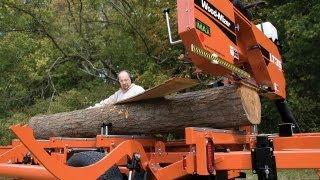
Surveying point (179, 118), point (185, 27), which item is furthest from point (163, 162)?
point (185, 27)

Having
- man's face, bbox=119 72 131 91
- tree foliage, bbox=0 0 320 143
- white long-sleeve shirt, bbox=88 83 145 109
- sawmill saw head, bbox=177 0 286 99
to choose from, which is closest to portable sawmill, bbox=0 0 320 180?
sawmill saw head, bbox=177 0 286 99

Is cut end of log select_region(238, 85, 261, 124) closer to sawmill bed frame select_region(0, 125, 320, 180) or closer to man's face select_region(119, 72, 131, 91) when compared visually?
sawmill bed frame select_region(0, 125, 320, 180)

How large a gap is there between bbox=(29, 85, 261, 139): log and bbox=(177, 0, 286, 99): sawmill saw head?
0.25 meters

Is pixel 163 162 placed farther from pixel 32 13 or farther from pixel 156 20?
pixel 32 13

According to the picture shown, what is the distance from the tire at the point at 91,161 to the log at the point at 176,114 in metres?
0.77

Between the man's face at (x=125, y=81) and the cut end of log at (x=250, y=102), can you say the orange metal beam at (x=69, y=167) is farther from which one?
the man's face at (x=125, y=81)

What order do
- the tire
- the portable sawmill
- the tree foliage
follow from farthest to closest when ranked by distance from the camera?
the tree foliage
the tire
the portable sawmill

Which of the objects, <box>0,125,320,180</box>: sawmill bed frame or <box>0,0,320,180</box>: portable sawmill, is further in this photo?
<box>0,0,320,180</box>: portable sawmill

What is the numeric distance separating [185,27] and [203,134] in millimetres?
897

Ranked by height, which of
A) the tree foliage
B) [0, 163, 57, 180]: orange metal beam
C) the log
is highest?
the tree foliage

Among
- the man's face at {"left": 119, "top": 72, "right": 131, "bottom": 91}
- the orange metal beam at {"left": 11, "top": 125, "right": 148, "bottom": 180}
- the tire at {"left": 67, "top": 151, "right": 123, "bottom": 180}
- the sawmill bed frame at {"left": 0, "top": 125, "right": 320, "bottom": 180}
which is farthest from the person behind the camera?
the man's face at {"left": 119, "top": 72, "right": 131, "bottom": 91}

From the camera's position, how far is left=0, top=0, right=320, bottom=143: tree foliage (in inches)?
619

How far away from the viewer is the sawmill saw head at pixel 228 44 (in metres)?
3.42

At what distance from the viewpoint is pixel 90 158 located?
13.4 ft
